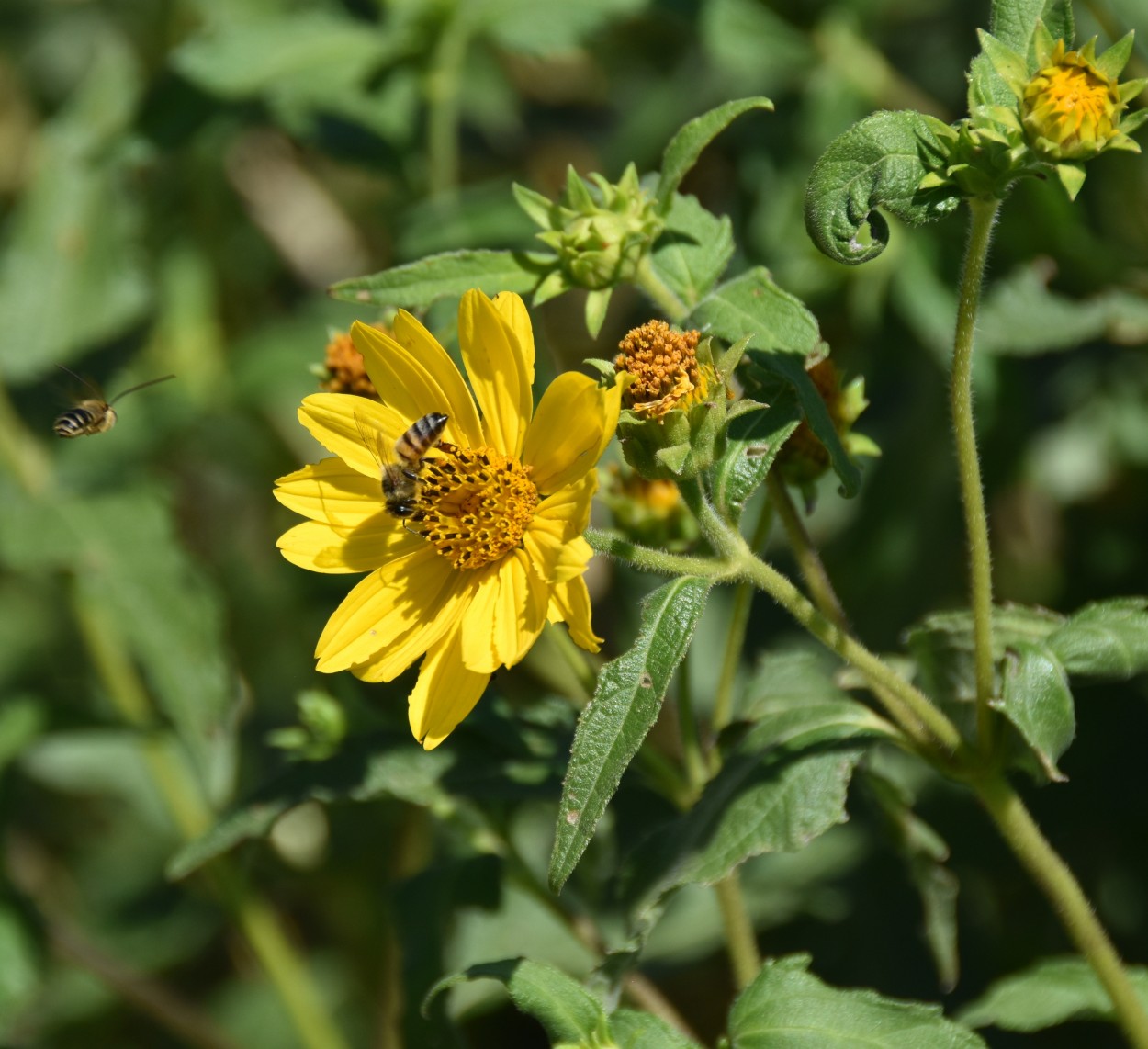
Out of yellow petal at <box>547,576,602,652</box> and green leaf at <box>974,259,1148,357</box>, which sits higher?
yellow petal at <box>547,576,602,652</box>

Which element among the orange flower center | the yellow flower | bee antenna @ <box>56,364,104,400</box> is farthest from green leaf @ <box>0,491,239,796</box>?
the orange flower center

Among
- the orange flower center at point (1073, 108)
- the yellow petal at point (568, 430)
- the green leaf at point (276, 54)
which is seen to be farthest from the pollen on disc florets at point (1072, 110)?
the green leaf at point (276, 54)

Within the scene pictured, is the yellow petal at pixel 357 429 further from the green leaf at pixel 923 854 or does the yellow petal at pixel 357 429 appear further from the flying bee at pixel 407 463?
the green leaf at pixel 923 854

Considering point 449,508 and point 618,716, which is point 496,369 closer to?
point 449,508

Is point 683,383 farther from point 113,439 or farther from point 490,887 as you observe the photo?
point 113,439

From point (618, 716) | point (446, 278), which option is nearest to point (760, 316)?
point (446, 278)

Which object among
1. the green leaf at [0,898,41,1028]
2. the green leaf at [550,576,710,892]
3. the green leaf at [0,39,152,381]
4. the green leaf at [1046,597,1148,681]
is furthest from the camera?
the green leaf at [0,39,152,381]

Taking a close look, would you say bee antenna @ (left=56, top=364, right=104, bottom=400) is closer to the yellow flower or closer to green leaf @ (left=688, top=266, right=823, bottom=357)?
the yellow flower
